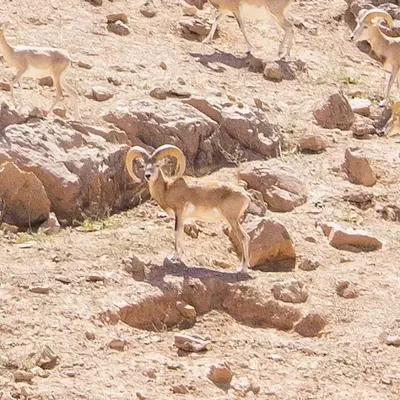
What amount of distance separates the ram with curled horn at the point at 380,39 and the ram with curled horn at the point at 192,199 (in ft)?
22.7

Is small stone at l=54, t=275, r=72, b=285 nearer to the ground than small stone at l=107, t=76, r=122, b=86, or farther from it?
nearer to the ground

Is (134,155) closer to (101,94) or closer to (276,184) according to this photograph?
(276,184)

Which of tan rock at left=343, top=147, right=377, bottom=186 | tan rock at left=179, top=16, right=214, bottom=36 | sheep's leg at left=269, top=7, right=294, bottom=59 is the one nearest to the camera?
tan rock at left=343, top=147, right=377, bottom=186

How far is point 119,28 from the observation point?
55.8ft

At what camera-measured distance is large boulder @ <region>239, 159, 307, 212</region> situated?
12975 millimetres

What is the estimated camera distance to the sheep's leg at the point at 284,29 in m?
18.2

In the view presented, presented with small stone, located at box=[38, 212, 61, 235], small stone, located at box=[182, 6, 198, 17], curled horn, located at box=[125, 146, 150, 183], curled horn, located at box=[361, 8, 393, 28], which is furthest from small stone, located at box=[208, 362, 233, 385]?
small stone, located at box=[182, 6, 198, 17]

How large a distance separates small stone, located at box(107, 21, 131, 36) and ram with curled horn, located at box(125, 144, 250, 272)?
5876 millimetres

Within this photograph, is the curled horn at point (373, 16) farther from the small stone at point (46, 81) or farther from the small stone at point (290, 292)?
the small stone at point (290, 292)

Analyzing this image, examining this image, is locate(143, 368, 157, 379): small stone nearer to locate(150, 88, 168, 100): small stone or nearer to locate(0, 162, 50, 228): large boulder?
locate(0, 162, 50, 228): large boulder

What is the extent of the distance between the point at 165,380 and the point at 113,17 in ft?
29.8

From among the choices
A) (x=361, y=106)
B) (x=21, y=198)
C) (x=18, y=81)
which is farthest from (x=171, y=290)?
(x=361, y=106)

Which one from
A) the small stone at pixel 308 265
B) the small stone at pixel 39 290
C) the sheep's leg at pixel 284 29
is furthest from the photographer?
the sheep's leg at pixel 284 29

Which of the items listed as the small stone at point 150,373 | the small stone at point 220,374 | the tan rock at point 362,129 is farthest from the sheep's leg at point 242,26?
the small stone at point 150,373
